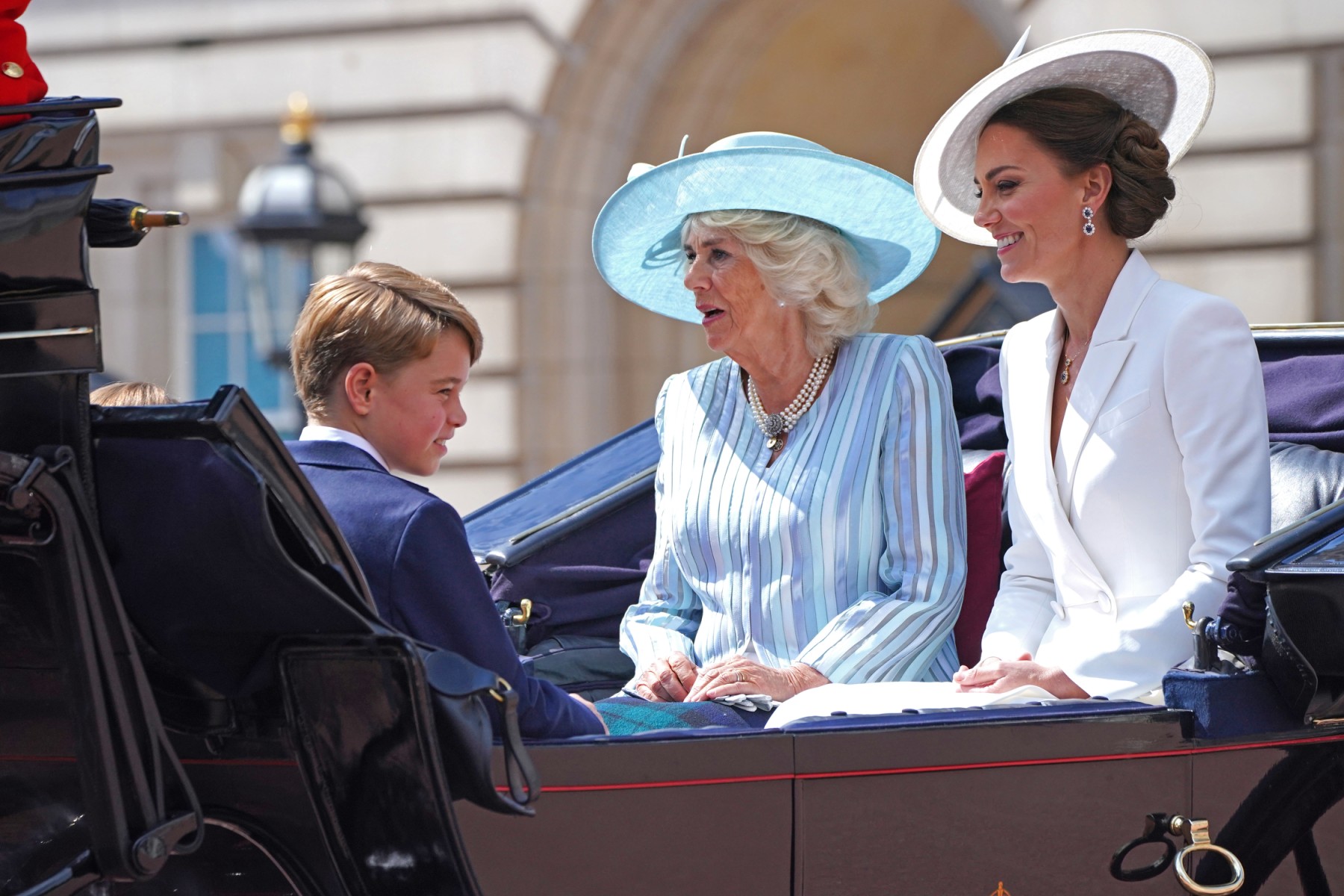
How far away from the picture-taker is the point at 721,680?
2406mm

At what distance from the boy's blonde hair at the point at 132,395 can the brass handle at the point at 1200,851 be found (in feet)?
5.40

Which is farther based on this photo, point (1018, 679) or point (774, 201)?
point (774, 201)

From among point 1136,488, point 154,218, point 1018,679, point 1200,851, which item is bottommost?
point 1200,851

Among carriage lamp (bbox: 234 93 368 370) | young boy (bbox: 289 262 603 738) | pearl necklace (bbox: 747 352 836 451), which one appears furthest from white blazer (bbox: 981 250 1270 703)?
Answer: carriage lamp (bbox: 234 93 368 370)

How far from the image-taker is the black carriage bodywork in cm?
156

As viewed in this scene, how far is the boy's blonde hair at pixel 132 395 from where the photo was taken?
2.53 meters

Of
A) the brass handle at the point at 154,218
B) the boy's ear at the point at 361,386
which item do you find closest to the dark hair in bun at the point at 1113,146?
the boy's ear at the point at 361,386

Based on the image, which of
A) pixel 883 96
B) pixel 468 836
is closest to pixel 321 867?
pixel 468 836

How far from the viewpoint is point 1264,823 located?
6.23 ft

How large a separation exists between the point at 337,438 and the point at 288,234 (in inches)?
155

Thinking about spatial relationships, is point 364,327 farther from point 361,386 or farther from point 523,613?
point 523,613

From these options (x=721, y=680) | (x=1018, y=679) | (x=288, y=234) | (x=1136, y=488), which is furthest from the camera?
(x=288, y=234)

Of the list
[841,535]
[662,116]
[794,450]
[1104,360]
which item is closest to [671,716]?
[841,535]

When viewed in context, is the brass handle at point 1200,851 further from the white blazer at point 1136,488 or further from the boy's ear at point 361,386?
the boy's ear at point 361,386
